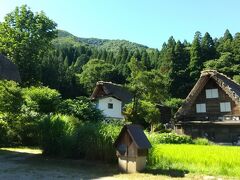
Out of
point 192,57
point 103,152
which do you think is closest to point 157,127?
point 103,152

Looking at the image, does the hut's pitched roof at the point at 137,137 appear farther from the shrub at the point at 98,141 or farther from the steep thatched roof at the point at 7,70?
the steep thatched roof at the point at 7,70

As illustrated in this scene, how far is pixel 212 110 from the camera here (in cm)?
3812

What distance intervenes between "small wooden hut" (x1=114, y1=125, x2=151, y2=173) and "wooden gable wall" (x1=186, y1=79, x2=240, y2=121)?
26.8m

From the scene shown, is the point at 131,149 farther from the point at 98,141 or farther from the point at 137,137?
the point at 98,141

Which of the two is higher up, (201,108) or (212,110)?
(201,108)

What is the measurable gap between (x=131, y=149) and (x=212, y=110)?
94.5 feet

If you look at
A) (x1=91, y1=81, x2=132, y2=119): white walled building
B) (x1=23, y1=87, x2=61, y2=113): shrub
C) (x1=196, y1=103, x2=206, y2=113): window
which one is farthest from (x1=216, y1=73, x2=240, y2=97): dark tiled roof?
(x1=23, y1=87, x2=61, y2=113): shrub

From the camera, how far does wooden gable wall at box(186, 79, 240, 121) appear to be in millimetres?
36269

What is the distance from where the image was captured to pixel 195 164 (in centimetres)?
1112

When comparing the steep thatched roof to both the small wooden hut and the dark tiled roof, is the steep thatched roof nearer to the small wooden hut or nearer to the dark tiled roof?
the small wooden hut

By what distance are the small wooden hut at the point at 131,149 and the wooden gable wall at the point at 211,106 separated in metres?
26.8

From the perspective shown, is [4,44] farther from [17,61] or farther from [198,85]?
[198,85]

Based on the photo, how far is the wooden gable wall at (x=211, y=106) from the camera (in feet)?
119

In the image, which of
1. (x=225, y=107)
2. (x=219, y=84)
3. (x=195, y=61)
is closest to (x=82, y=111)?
(x=219, y=84)
